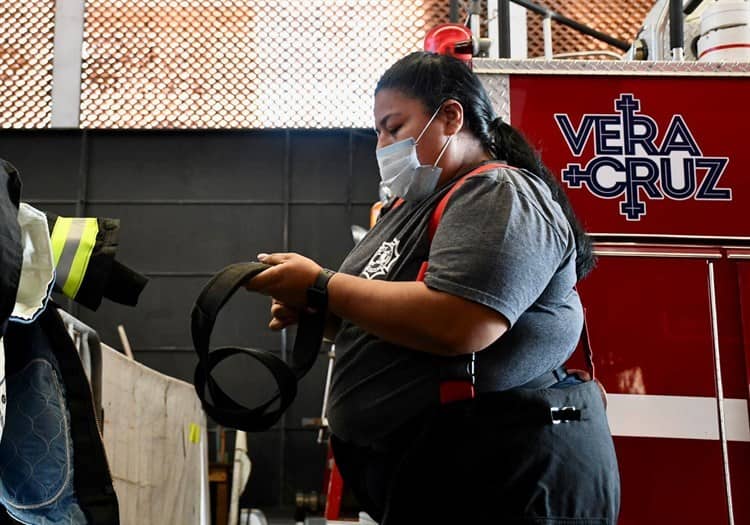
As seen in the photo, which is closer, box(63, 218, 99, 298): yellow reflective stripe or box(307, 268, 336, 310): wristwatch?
box(307, 268, 336, 310): wristwatch

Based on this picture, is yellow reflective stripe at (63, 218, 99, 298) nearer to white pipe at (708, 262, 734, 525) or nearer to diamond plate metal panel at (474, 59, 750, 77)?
diamond plate metal panel at (474, 59, 750, 77)

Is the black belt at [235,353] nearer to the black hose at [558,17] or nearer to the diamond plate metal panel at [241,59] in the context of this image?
the black hose at [558,17]

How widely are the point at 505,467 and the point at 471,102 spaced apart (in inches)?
31.3

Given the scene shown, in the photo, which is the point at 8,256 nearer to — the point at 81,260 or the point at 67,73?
the point at 81,260

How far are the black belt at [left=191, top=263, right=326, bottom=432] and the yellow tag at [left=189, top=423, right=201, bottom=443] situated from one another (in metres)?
5.21

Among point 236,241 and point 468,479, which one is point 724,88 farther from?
point 236,241

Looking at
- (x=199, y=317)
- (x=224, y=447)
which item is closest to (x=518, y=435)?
(x=199, y=317)

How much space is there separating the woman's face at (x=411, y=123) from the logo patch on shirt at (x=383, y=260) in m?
0.20

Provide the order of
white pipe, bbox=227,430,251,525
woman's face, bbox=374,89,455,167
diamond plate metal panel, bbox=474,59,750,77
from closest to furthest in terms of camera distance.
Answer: woman's face, bbox=374,89,455,167, diamond plate metal panel, bbox=474,59,750,77, white pipe, bbox=227,430,251,525

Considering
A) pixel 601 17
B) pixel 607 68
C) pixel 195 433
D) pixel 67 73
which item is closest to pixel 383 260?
pixel 607 68

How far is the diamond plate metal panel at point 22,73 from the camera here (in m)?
11.0

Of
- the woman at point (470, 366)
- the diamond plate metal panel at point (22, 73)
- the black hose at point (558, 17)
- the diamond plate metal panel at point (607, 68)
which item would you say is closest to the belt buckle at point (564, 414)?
the woman at point (470, 366)

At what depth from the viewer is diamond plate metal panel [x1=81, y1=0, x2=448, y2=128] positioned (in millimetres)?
10977

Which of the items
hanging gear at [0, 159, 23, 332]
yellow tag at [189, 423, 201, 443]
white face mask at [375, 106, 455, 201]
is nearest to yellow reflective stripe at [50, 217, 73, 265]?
hanging gear at [0, 159, 23, 332]
